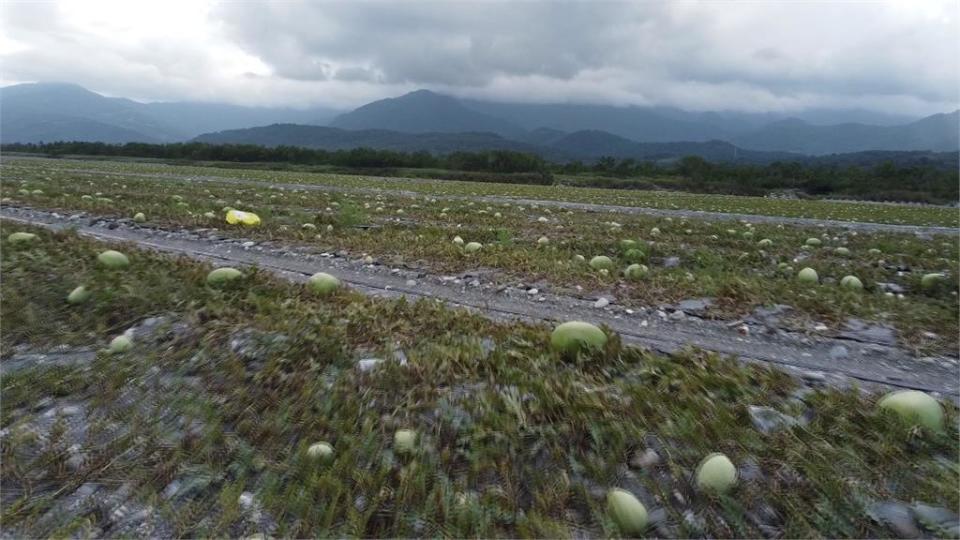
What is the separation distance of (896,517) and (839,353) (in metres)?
2.95

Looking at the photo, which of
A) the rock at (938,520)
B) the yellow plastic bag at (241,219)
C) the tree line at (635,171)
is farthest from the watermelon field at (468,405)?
the tree line at (635,171)

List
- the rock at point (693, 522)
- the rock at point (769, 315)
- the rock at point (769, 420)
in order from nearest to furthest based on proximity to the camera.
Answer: the rock at point (693, 522) < the rock at point (769, 420) < the rock at point (769, 315)

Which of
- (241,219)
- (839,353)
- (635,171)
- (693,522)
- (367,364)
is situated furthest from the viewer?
(635,171)

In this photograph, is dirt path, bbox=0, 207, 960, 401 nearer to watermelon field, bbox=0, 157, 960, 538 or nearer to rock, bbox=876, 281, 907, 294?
watermelon field, bbox=0, 157, 960, 538

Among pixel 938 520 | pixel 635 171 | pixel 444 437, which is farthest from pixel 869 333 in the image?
pixel 635 171

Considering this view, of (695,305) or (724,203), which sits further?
(724,203)

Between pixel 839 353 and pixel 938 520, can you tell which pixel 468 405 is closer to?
pixel 938 520

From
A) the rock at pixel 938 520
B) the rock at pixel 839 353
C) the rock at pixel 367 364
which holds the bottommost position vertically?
the rock at pixel 839 353

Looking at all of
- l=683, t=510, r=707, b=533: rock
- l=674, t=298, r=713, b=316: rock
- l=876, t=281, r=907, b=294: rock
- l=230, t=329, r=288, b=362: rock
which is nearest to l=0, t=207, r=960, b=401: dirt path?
l=674, t=298, r=713, b=316: rock

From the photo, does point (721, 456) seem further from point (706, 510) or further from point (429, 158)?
point (429, 158)

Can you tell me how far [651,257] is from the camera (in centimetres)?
966

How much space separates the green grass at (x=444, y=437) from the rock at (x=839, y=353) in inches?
54.0

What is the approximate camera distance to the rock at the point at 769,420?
3.25 meters

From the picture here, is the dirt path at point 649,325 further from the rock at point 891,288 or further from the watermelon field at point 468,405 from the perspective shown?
the rock at point 891,288
